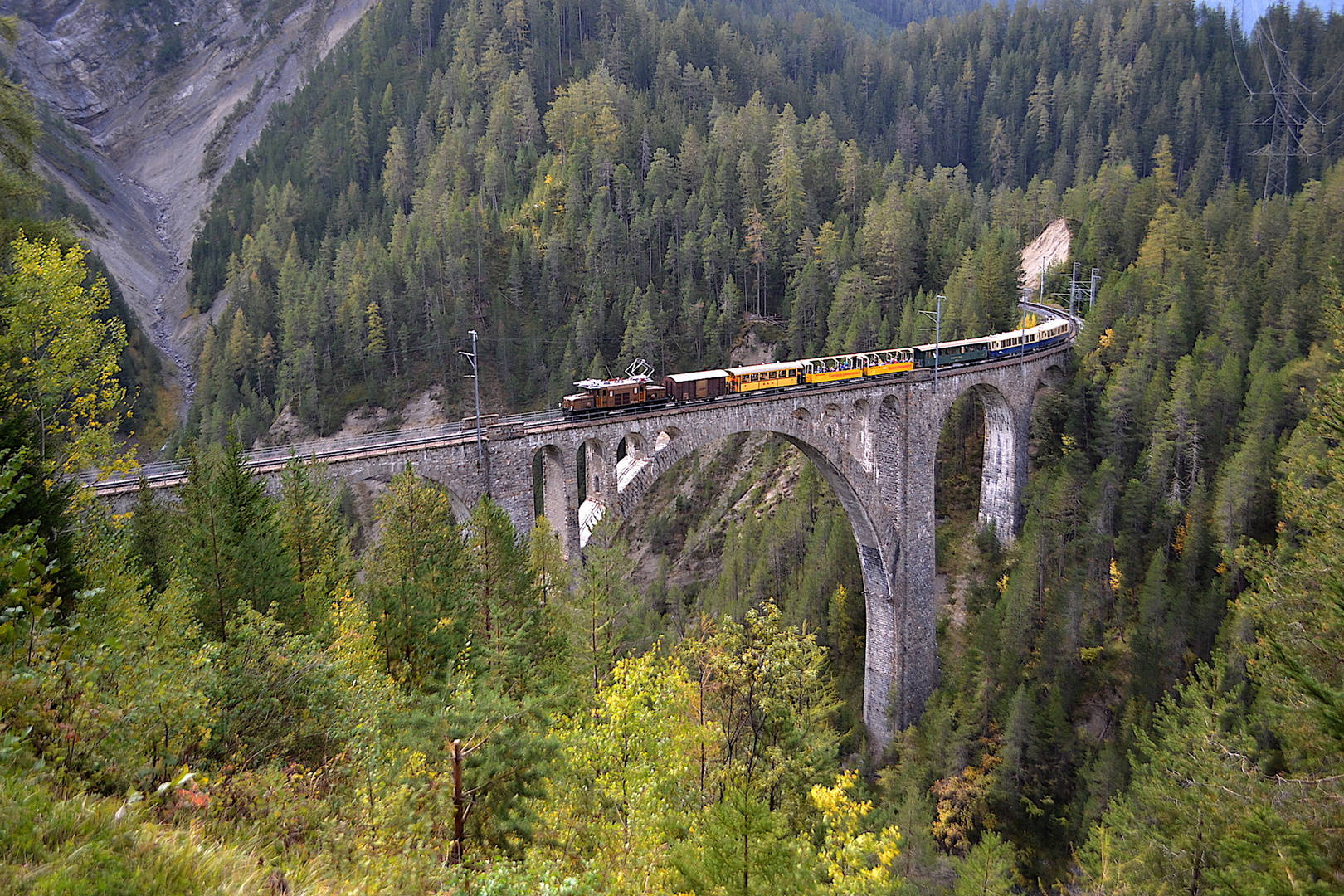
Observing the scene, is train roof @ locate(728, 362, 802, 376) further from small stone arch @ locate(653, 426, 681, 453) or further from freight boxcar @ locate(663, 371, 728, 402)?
small stone arch @ locate(653, 426, 681, 453)

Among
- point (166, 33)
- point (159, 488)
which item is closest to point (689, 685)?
point (159, 488)

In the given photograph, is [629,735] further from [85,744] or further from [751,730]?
[85,744]

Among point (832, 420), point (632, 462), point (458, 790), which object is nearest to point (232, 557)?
point (458, 790)

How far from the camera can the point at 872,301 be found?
67.6m

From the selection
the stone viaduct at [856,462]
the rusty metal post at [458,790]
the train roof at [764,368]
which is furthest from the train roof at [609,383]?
the rusty metal post at [458,790]

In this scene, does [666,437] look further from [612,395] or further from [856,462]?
[856,462]

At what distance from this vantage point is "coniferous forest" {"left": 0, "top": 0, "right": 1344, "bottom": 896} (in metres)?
12.4

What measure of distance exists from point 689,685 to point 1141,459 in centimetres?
4228

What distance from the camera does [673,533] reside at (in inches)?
3073

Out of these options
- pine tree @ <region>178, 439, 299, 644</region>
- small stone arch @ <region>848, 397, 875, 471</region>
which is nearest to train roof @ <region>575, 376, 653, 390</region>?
small stone arch @ <region>848, 397, 875, 471</region>

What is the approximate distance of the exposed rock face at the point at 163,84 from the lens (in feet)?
474

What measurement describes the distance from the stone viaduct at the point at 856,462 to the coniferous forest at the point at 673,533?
2053 millimetres

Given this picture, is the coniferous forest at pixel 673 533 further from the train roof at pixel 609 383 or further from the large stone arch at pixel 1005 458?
the train roof at pixel 609 383

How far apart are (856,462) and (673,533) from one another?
3505cm
